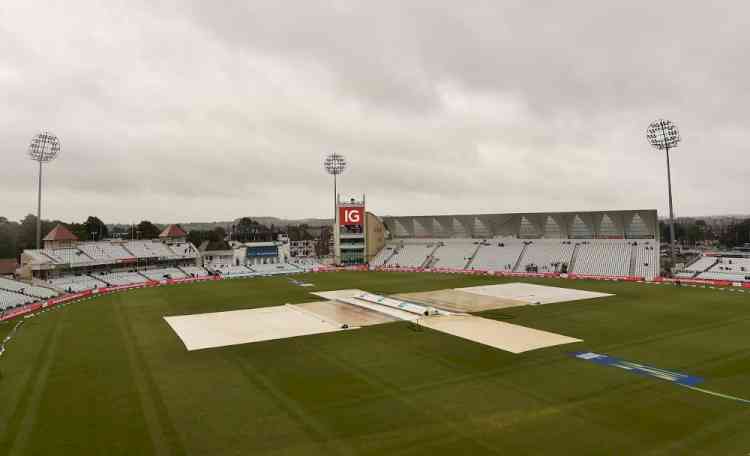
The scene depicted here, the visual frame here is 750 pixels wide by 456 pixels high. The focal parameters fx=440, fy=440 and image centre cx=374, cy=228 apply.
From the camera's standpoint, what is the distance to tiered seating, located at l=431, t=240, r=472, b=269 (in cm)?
7588

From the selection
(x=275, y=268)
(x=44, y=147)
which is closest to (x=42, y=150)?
A: (x=44, y=147)

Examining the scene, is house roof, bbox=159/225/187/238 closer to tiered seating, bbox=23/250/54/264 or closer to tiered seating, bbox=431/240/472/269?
tiered seating, bbox=23/250/54/264

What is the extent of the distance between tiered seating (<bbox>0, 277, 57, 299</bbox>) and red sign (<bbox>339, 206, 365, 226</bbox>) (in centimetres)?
4634

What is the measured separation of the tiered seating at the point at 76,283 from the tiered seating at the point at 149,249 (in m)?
10.6

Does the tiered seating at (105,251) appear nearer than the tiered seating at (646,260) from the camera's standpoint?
No

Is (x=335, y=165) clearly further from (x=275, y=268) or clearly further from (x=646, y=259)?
(x=646, y=259)

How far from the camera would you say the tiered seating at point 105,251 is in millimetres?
65062

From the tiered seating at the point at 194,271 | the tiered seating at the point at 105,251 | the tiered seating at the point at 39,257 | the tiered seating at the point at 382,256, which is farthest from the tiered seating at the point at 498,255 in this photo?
the tiered seating at the point at 39,257

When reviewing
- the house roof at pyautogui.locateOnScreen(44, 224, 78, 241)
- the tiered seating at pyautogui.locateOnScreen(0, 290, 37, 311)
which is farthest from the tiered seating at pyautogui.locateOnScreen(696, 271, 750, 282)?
the house roof at pyautogui.locateOnScreen(44, 224, 78, 241)

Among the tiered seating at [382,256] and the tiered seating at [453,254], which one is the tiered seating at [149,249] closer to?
the tiered seating at [382,256]

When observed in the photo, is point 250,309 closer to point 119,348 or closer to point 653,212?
point 119,348

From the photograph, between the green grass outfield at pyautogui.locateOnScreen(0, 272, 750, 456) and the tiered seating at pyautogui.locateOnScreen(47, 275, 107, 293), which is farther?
the tiered seating at pyautogui.locateOnScreen(47, 275, 107, 293)

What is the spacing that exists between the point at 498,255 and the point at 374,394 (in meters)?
61.4

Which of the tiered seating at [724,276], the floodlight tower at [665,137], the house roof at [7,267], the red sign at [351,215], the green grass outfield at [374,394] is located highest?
the floodlight tower at [665,137]
